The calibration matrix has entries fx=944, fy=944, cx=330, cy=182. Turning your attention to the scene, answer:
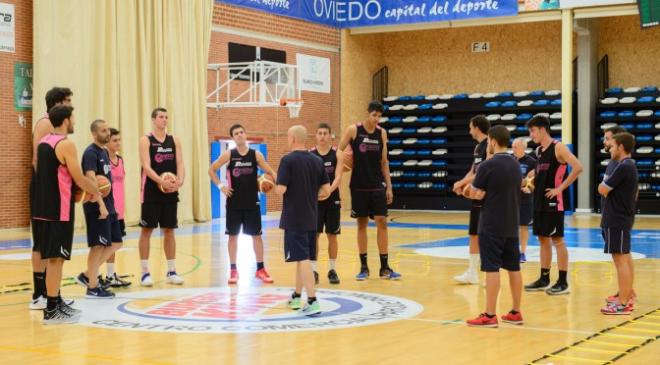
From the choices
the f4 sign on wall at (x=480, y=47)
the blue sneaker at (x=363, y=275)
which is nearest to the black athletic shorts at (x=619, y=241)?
the blue sneaker at (x=363, y=275)

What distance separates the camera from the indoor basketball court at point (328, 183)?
316 inches

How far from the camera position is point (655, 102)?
26.6 meters

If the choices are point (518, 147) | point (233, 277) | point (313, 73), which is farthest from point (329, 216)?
point (313, 73)

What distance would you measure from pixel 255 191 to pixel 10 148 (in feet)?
35.1

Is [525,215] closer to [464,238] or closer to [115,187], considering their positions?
[464,238]

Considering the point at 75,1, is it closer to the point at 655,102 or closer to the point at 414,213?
the point at 414,213

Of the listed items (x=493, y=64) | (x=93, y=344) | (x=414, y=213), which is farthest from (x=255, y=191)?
(x=493, y=64)

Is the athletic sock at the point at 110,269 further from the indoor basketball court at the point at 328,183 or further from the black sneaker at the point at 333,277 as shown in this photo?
the black sneaker at the point at 333,277

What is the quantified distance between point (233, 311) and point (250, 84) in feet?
53.5

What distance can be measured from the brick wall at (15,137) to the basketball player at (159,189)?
999cm

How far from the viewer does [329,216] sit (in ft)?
36.7

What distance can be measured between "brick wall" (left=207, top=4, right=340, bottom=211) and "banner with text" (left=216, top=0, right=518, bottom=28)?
11.2 inches

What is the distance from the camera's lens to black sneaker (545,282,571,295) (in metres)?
10.0

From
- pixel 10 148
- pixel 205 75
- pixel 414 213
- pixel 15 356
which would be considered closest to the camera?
pixel 15 356
